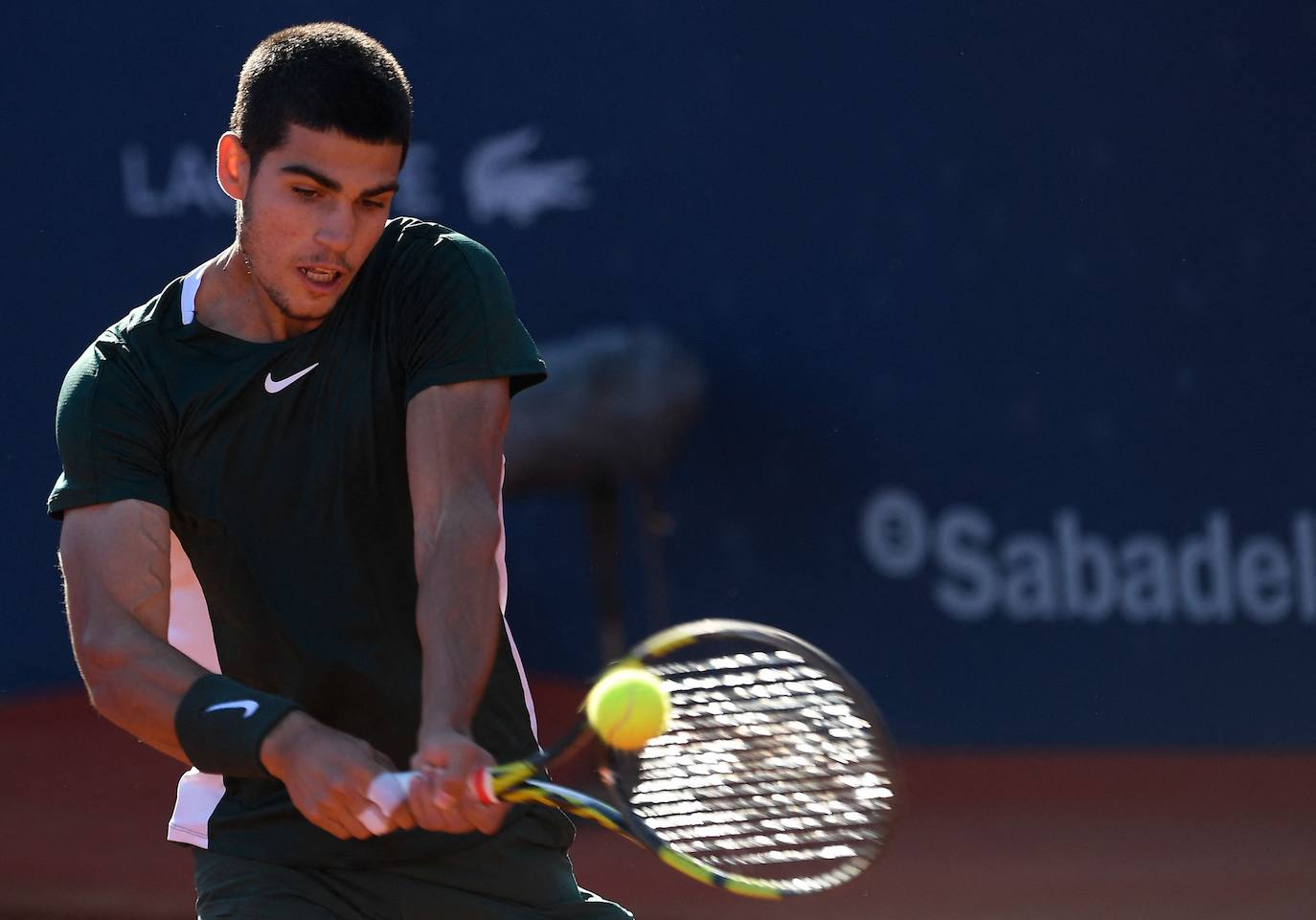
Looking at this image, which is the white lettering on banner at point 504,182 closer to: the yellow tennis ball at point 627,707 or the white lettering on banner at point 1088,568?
the white lettering on banner at point 1088,568

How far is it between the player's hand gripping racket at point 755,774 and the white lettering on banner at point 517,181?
4428mm

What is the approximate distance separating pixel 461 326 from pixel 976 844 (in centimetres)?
342

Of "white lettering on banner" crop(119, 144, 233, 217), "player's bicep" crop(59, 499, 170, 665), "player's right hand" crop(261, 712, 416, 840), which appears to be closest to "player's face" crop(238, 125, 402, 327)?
"player's bicep" crop(59, 499, 170, 665)

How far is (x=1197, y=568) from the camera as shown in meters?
6.16

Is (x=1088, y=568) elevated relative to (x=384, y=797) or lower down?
elevated

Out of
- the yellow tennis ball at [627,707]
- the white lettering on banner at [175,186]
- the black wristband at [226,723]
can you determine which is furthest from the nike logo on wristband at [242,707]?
the white lettering on banner at [175,186]

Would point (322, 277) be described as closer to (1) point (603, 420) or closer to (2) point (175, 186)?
(1) point (603, 420)

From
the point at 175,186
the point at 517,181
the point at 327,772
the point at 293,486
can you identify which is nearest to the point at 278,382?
the point at 293,486

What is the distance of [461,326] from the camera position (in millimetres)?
2387

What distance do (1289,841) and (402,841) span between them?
144 inches

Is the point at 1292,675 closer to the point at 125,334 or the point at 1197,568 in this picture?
the point at 1197,568

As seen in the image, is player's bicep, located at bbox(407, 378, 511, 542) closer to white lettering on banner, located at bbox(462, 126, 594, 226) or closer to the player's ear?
the player's ear

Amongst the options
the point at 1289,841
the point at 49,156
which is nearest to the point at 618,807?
the point at 1289,841

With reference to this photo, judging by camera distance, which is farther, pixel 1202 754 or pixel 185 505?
pixel 1202 754
